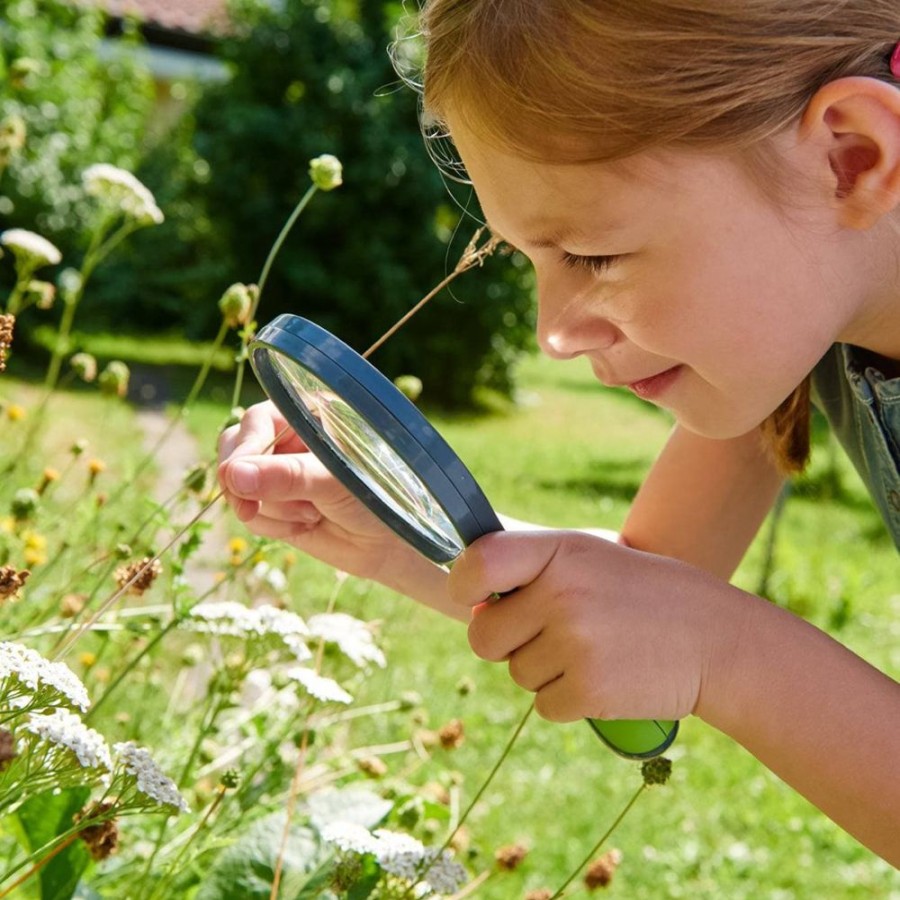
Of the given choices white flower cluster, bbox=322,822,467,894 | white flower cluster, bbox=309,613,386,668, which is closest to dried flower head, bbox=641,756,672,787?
white flower cluster, bbox=322,822,467,894

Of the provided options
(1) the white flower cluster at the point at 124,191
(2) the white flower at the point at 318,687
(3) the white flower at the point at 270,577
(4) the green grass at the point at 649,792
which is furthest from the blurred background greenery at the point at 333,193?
(2) the white flower at the point at 318,687

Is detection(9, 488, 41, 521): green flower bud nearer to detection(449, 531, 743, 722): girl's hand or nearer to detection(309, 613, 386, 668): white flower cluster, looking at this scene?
detection(309, 613, 386, 668): white flower cluster

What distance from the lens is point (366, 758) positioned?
183 centimetres

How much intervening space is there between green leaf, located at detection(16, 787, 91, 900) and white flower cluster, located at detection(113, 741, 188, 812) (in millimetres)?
361

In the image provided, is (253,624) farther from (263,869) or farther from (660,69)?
(660,69)

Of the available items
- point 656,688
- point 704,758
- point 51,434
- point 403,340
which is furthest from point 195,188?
point 656,688

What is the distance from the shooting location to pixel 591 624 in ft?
3.69

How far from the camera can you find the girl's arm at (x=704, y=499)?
181cm

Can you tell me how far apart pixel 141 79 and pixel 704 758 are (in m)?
8.80

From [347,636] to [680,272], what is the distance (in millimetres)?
629

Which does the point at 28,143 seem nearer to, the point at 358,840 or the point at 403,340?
the point at 403,340

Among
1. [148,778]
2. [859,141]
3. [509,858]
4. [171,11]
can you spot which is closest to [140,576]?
[148,778]

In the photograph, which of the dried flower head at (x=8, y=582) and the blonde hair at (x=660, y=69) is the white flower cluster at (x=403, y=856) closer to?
the dried flower head at (x=8, y=582)

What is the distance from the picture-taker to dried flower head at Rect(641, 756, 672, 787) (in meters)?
1.25
